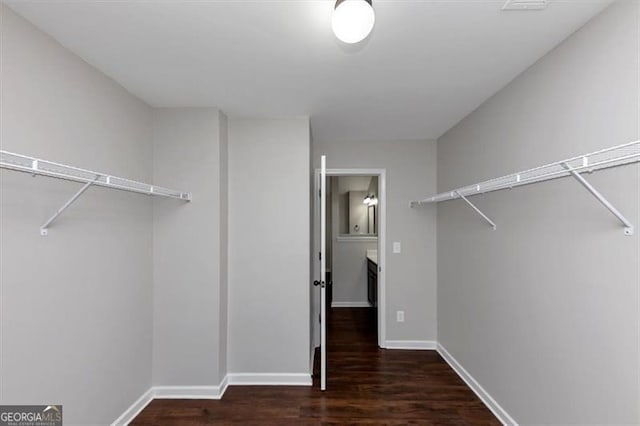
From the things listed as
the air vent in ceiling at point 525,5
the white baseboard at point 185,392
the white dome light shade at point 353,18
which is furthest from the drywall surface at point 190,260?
the air vent in ceiling at point 525,5

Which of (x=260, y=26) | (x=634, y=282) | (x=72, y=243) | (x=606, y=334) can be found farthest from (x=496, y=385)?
(x=72, y=243)

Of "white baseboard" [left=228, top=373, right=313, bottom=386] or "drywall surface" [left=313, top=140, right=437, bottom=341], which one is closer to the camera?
"white baseboard" [left=228, top=373, right=313, bottom=386]

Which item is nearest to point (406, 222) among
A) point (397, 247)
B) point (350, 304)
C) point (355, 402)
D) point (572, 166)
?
point (397, 247)

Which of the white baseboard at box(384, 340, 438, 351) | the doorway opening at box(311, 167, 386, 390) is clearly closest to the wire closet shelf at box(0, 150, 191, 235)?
the white baseboard at box(384, 340, 438, 351)

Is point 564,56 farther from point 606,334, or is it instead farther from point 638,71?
point 606,334

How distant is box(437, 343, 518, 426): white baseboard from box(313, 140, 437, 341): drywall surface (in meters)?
0.45

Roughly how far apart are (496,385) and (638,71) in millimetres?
2158

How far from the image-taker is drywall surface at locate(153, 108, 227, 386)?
2.59 meters

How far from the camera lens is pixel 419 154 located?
367 cm

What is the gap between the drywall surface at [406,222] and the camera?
363 centimetres

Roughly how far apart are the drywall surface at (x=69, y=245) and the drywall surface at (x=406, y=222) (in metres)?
2.06

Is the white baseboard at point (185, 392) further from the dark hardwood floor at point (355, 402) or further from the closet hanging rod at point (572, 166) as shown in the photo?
the closet hanging rod at point (572, 166)

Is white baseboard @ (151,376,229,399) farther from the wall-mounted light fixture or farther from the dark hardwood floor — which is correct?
the wall-mounted light fixture

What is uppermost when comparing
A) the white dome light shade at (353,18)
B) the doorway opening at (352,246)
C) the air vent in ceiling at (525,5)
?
the air vent in ceiling at (525,5)
